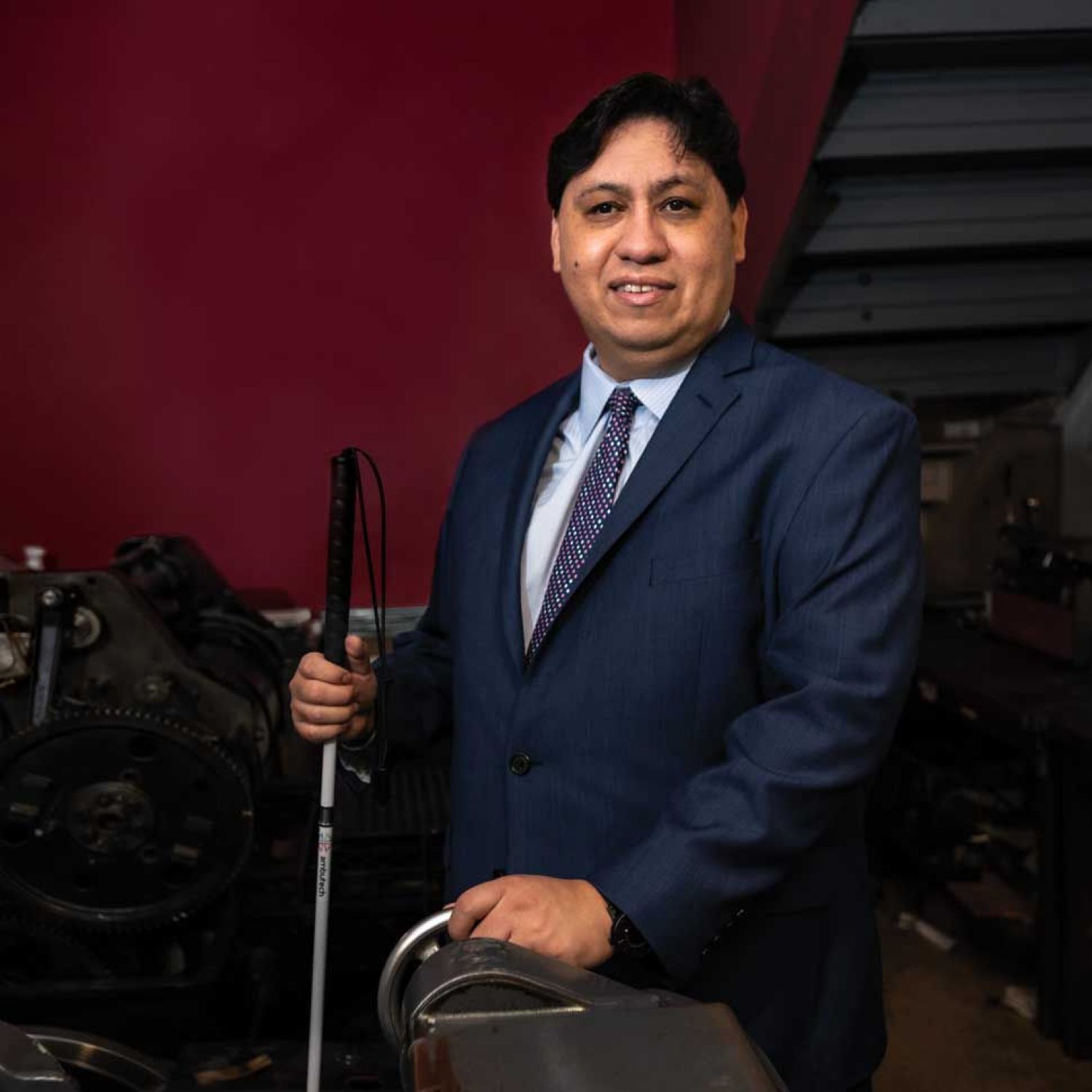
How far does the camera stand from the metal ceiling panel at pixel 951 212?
138 inches

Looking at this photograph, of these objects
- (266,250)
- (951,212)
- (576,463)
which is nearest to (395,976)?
(576,463)

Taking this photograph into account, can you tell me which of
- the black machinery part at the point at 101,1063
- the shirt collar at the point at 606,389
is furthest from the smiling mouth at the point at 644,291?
the black machinery part at the point at 101,1063

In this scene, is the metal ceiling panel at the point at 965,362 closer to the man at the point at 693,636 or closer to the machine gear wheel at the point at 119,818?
the machine gear wheel at the point at 119,818

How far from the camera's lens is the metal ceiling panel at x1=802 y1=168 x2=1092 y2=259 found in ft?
11.5

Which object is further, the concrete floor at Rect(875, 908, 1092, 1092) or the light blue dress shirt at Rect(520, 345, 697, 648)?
the concrete floor at Rect(875, 908, 1092, 1092)

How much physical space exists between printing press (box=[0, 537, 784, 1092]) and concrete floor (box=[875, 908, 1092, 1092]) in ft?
4.19

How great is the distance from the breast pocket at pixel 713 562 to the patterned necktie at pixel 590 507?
0.38 feet

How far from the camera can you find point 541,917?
47.6 inches

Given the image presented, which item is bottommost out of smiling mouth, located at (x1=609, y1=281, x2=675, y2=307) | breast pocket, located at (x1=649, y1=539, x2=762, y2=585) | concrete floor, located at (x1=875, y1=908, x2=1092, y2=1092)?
concrete floor, located at (x1=875, y1=908, x2=1092, y2=1092)

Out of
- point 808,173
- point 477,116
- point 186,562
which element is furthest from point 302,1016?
point 477,116

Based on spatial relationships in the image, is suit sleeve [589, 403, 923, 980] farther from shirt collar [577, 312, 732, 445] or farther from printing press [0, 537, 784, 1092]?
printing press [0, 537, 784, 1092]

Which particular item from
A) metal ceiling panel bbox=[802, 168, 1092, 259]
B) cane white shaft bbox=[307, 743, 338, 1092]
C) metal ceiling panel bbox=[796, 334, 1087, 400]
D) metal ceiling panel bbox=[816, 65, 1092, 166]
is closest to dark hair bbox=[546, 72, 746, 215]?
cane white shaft bbox=[307, 743, 338, 1092]

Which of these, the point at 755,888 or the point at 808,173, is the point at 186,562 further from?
the point at 755,888

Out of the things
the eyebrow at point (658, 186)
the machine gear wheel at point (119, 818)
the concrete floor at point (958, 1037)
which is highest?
the eyebrow at point (658, 186)
